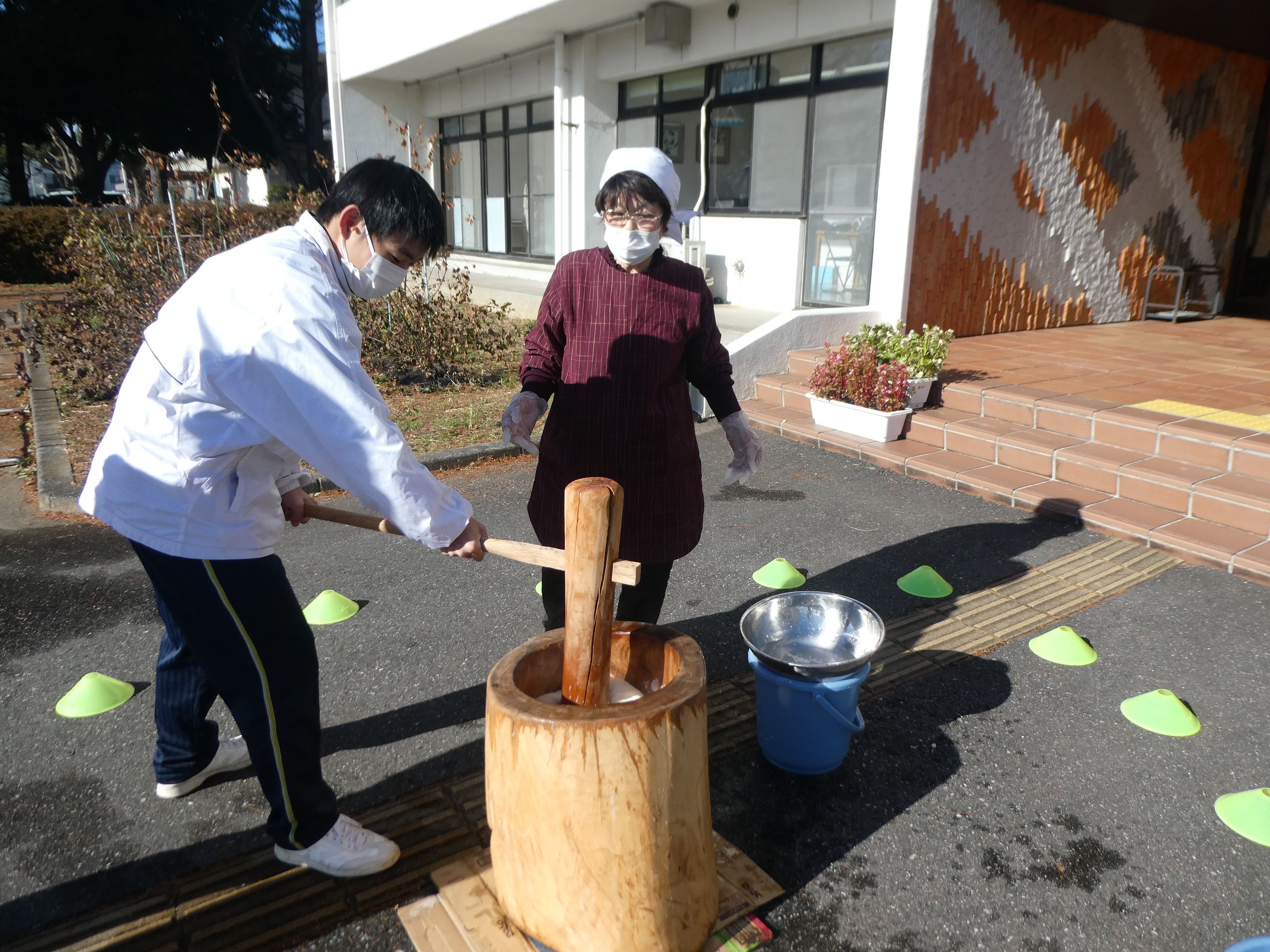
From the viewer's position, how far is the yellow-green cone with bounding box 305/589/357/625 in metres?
3.80

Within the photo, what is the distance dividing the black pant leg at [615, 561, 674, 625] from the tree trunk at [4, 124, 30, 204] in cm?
3085

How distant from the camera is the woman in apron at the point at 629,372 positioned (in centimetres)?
267

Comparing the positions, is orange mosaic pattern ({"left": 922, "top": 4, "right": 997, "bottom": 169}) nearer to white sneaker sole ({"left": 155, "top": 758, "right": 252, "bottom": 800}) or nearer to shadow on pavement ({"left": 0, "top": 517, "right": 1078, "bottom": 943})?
shadow on pavement ({"left": 0, "top": 517, "right": 1078, "bottom": 943})

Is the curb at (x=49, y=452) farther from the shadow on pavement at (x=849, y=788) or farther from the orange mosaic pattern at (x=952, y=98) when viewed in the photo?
the orange mosaic pattern at (x=952, y=98)

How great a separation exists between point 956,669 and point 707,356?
1637mm

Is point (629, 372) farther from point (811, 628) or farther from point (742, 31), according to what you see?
point (742, 31)

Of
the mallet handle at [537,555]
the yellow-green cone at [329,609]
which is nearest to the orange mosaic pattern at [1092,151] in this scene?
the yellow-green cone at [329,609]

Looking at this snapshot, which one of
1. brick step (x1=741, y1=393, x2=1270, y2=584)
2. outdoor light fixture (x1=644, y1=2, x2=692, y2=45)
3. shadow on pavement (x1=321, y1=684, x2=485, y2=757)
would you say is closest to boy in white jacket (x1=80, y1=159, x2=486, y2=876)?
shadow on pavement (x1=321, y1=684, x2=485, y2=757)

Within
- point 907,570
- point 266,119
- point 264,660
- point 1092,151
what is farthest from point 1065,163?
point 266,119

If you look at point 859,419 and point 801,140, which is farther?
point 801,140

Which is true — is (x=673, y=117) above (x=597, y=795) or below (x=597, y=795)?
above

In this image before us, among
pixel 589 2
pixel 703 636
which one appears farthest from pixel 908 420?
pixel 589 2

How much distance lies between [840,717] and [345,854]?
144 cm

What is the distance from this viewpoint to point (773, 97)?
10.4m
